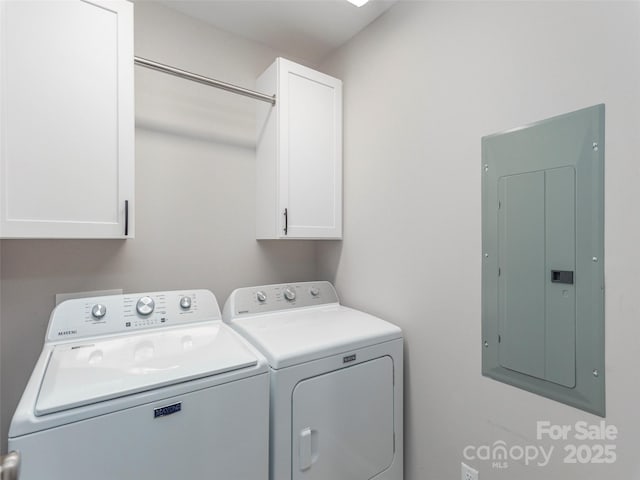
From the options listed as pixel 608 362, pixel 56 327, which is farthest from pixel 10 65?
pixel 608 362

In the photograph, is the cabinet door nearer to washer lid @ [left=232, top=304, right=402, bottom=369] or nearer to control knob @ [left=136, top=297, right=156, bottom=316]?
washer lid @ [left=232, top=304, right=402, bottom=369]

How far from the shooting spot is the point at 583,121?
3.51ft

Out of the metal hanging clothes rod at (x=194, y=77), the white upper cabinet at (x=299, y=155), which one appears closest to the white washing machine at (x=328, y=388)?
the white upper cabinet at (x=299, y=155)

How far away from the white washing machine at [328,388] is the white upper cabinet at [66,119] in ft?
2.57

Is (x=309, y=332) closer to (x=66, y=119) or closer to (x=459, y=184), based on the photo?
(x=459, y=184)

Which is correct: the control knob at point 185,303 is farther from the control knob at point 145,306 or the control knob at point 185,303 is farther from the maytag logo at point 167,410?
the maytag logo at point 167,410

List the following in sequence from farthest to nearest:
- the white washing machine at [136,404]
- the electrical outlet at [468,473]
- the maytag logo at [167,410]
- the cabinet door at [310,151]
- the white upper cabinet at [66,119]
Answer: the cabinet door at [310,151], the electrical outlet at [468,473], the white upper cabinet at [66,119], the maytag logo at [167,410], the white washing machine at [136,404]

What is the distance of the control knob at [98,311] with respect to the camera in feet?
4.44

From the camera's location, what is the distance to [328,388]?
1341mm

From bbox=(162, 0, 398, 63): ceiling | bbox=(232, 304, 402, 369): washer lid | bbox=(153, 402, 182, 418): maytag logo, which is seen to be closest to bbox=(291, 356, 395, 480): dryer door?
bbox=(232, 304, 402, 369): washer lid

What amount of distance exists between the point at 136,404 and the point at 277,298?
961 mm

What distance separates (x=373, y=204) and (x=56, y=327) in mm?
1579

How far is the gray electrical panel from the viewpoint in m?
1.05

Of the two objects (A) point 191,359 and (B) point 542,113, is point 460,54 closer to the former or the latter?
(B) point 542,113
